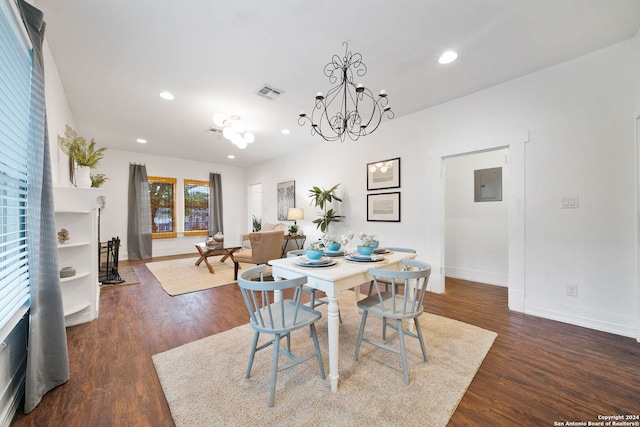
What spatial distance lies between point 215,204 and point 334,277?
6.88 m

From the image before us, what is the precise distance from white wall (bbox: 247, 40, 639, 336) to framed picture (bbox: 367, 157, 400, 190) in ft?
1.78

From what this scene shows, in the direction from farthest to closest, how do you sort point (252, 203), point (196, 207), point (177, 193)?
point (252, 203)
point (196, 207)
point (177, 193)

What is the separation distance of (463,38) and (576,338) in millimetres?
2923

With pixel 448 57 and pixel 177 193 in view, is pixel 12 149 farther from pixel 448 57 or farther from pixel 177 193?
pixel 177 193

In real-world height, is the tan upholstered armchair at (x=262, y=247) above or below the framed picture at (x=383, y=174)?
below

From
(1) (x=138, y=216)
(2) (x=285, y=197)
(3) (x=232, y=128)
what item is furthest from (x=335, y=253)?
(1) (x=138, y=216)

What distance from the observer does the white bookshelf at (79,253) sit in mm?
2625

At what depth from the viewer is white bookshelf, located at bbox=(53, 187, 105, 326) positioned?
2.62 meters

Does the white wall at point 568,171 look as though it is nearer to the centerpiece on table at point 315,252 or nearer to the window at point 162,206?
the centerpiece on table at point 315,252

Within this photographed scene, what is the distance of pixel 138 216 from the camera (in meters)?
6.36

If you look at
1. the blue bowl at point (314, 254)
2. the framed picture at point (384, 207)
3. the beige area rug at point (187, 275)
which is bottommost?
the beige area rug at point (187, 275)

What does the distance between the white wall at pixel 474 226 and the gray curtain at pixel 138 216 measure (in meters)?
7.04

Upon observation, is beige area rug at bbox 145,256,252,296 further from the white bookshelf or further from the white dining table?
the white dining table

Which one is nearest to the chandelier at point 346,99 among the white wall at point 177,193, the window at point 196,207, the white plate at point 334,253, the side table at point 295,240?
the white plate at point 334,253
